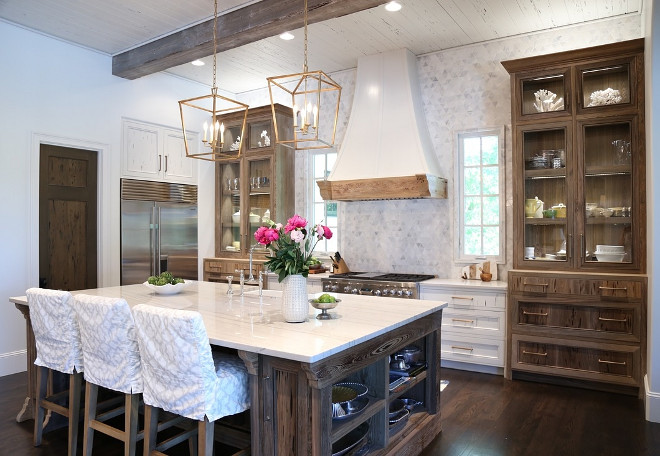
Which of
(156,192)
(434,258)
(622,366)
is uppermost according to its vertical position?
(156,192)

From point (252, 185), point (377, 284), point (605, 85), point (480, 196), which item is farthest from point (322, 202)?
point (605, 85)

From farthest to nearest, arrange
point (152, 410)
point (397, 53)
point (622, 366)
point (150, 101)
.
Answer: point (150, 101) < point (397, 53) < point (622, 366) < point (152, 410)

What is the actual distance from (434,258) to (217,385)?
10.9 feet

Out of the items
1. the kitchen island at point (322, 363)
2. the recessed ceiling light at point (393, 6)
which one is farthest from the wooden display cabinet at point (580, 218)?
the kitchen island at point (322, 363)

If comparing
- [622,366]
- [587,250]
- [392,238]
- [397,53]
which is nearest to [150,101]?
[397,53]

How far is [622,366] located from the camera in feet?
12.6

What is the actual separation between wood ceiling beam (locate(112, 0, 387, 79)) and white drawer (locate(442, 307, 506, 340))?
2.75 m

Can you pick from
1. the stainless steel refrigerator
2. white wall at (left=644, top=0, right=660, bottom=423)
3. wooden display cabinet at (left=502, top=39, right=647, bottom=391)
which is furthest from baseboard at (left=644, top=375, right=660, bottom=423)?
the stainless steel refrigerator

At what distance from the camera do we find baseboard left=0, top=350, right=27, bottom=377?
171 inches

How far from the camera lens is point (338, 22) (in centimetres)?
434

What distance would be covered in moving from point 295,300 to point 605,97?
324 centimetres

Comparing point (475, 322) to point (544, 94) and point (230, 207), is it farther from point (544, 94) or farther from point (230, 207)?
point (230, 207)

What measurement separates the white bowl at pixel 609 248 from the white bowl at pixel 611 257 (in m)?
0.03

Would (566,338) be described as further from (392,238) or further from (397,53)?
(397,53)
